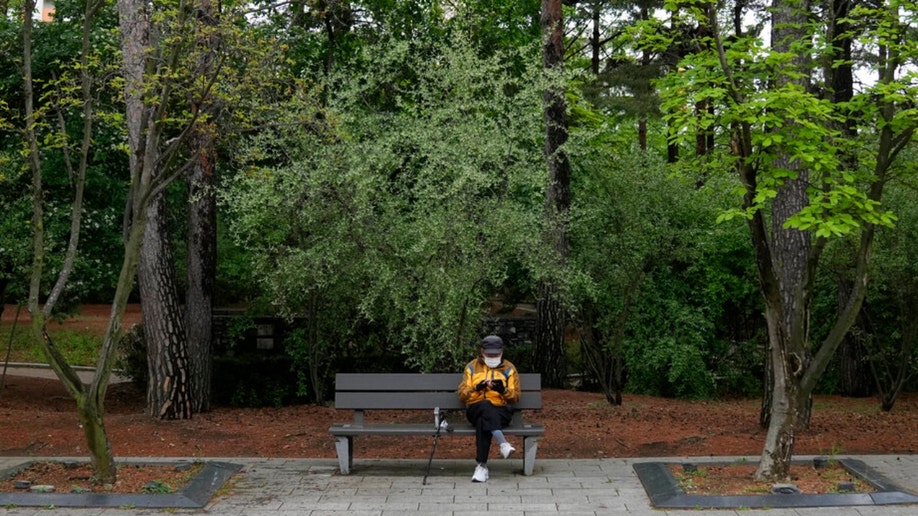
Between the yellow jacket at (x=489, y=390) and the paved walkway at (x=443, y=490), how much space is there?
2.25 feet

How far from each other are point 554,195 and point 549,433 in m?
5.23

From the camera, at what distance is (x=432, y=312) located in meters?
11.0

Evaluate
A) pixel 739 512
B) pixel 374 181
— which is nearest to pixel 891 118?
pixel 739 512

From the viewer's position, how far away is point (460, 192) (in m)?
10.9

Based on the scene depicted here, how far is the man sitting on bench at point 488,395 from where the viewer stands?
8891mm

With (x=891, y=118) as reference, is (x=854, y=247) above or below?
below

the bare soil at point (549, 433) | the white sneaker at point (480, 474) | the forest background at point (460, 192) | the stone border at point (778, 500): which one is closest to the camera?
the stone border at point (778, 500)

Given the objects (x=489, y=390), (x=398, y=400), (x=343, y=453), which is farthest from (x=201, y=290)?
(x=489, y=390)

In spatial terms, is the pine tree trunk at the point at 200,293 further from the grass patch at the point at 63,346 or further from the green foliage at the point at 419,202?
the grass patch at the point at 63,346

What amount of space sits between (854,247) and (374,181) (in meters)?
7.04

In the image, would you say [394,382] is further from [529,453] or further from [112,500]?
[112,500]

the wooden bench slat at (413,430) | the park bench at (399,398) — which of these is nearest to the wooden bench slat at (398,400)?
the park bench at (399,398)

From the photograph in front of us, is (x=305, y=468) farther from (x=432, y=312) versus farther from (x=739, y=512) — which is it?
(x=739, y=512)

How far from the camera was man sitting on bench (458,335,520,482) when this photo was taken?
8.89 m
